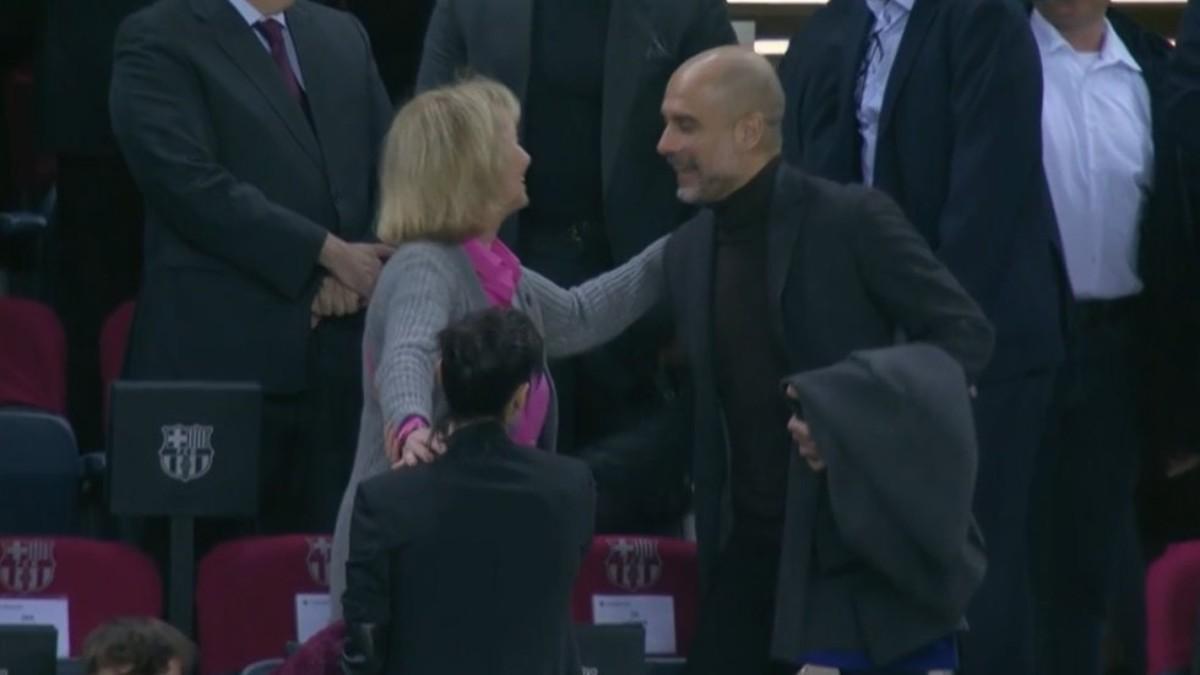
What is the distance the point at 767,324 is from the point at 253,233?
1.38m

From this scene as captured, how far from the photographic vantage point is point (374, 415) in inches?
215

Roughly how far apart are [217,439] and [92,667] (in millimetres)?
714

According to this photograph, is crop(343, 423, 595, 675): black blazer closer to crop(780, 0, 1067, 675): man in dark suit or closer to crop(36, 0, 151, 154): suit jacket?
crop(780, 0, 1067, 675): man in dark suit

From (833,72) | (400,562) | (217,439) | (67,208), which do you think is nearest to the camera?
(400,562)

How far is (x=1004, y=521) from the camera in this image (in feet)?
20.9

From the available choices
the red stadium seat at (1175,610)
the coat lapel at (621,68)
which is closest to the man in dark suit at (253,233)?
the coat lapel at (621,68)

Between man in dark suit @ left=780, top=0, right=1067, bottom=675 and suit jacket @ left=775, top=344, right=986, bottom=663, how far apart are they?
85cm

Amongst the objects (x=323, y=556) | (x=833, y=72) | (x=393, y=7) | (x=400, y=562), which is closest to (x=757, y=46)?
(x=393, y=7)

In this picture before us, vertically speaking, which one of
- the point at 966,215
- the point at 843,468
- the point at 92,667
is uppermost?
the point at 966,215

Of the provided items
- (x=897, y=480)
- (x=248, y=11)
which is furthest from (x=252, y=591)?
(x=897, y=480)

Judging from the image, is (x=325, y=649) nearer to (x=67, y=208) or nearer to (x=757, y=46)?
(x=67, y=208)

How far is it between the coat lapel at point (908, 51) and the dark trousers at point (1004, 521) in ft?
2.04

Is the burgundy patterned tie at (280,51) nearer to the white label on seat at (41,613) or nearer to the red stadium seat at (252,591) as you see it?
the red stadium seat at (252,591)

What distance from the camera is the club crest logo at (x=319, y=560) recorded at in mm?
6281
